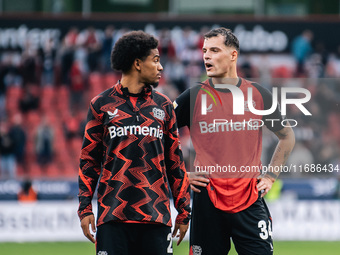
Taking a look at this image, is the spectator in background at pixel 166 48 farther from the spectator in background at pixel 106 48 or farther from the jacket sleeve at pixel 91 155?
the jacket sleeve at pixel 91 155

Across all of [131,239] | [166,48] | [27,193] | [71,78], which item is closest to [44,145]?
[71,78]

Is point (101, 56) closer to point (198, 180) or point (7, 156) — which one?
point (7, 156)

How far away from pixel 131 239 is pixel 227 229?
1.00 m

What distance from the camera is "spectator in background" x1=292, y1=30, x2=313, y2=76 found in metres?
19.3

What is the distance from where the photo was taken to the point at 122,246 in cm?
460

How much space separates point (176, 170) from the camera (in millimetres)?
4852

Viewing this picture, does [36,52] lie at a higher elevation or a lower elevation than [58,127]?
higher

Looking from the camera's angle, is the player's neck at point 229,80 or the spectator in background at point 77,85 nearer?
the player's neck at point 229,80

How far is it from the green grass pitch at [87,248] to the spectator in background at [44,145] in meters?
4.62

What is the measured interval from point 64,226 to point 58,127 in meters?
5.48

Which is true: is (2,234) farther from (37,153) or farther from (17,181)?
(37,153)

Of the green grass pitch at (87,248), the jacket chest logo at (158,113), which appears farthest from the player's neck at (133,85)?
the green grass pitch at (87,248)

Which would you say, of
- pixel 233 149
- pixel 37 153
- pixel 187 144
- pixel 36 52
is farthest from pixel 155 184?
pixel 36 52

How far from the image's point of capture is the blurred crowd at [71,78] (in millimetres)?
17234
